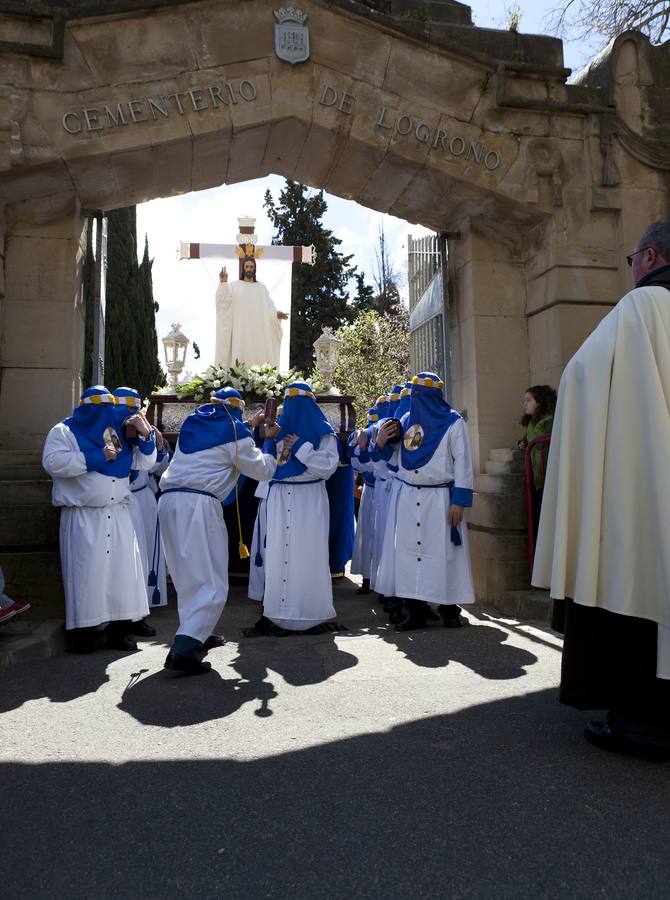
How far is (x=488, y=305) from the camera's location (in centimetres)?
803

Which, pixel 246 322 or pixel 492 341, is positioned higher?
pixel 246 322

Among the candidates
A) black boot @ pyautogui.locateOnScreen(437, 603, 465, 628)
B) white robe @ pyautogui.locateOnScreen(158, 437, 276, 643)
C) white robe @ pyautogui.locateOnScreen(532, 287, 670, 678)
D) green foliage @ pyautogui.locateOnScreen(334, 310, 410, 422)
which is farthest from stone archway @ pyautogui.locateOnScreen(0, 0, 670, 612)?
green foliage @ pyautogui.locateOnScreen(334, 310, 410, 422)

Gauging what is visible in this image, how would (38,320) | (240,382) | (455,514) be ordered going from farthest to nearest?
(240,382), (38,320), (455,514)

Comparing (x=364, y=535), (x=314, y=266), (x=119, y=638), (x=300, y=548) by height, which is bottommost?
(x=119, y=638)

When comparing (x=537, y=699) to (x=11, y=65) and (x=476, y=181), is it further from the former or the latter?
(x=11, y=65)

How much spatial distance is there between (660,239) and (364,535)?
5.89 m

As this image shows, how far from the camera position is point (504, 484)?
699 centimetres

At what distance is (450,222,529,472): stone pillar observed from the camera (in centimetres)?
793

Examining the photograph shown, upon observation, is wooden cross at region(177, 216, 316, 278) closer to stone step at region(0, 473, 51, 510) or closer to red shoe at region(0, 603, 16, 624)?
stone step at region(0, 473, 51, 510)

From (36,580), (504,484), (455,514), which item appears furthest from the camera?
(504,484)

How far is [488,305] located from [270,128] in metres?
2.96

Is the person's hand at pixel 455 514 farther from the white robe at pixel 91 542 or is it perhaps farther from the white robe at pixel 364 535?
the white robe at pixel 91 542

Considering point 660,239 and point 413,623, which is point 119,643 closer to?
point 413,623

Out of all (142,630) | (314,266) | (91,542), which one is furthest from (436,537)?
(314,266)
